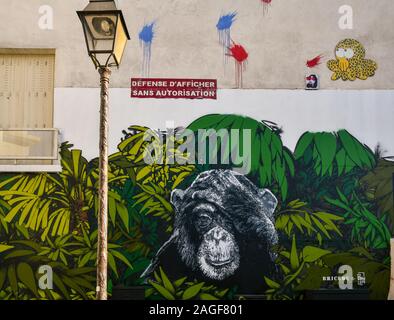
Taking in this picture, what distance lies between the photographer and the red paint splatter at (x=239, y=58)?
9867 mm

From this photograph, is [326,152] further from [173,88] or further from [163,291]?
[163,291]

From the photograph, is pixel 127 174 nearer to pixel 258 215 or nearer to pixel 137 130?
pixel 137 130

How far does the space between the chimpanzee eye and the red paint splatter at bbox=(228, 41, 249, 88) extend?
7.53 ft

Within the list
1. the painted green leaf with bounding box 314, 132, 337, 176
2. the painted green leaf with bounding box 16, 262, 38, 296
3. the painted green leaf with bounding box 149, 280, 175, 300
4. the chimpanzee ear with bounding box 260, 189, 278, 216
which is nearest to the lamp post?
the painted green leaf with bounding box 149, 280, 175, 300

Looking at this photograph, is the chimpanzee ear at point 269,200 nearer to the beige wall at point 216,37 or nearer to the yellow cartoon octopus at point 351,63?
the beige wall at point 216,37

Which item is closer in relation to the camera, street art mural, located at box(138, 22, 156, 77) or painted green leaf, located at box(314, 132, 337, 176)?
painted green leaf, located at box(314, 132, 337, 176)

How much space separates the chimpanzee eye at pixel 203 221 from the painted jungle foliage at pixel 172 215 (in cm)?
48

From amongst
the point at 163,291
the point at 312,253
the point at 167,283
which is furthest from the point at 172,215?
the point at 312,253

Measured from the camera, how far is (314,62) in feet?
32.5

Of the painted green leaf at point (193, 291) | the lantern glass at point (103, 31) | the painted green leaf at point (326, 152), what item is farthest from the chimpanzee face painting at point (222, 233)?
the lantern glass at point (103, 31)

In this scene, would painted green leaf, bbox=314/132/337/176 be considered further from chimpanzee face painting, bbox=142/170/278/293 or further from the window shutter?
the window shutter

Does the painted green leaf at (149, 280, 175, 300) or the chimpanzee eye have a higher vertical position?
the chimpanzee eye

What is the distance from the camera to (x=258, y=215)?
9.68m

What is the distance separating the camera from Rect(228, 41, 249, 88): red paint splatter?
9867 mm
